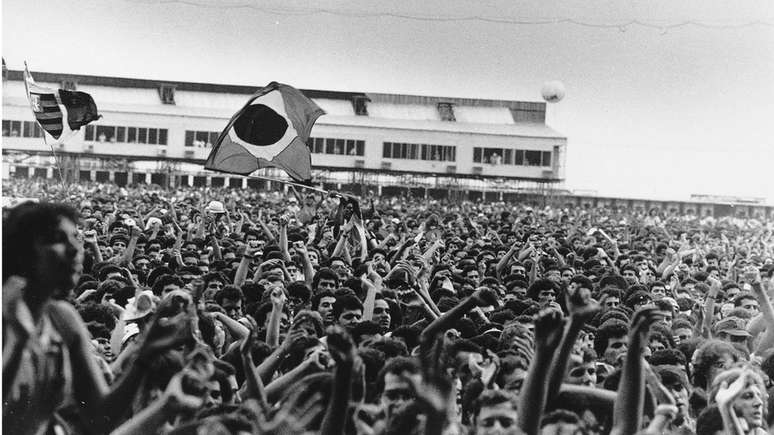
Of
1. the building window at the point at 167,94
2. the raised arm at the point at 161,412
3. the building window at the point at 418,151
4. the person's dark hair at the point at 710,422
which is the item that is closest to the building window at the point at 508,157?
the building window at the point at 418,151

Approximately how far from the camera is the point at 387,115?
6109 centimetres

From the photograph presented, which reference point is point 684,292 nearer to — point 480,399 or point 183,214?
point 480,399

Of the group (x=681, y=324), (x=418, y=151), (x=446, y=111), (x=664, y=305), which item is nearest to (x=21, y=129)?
(x=418, y=151)

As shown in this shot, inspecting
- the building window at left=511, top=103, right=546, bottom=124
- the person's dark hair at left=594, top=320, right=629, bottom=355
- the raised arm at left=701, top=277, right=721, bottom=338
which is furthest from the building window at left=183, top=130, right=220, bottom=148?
the person's dark hair at left=594, top=320, right=629, bottom=355

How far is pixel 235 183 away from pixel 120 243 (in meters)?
47.8

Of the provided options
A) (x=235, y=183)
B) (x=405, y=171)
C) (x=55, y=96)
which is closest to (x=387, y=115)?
(x=405, y=171)

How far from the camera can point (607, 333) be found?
627cm

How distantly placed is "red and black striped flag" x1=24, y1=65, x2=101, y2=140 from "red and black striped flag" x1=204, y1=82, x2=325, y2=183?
338 cm

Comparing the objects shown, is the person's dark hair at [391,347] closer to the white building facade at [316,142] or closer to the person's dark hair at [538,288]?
the person's dark hair at [538,288]

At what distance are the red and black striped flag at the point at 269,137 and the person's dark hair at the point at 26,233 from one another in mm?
7432

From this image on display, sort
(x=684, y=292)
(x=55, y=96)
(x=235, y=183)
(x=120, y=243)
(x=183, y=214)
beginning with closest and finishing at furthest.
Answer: (x=684, y=292), (x=120, y=243), (x=55, y=96), (x=183, y=214), (x=235, y=183)

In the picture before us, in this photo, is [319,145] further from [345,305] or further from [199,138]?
[345,305]

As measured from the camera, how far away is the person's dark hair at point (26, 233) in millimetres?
3350

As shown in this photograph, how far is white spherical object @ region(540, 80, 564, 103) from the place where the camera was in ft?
99.5
